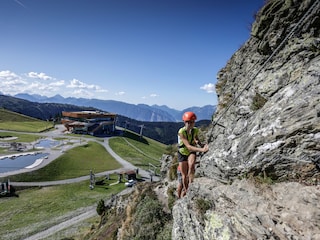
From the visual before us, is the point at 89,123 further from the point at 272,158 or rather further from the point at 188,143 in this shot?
the point at 272,158

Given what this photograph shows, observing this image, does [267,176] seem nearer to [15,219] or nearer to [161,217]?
[161,217]

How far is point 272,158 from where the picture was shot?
9.04m

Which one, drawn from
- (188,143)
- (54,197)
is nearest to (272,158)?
(188,143)

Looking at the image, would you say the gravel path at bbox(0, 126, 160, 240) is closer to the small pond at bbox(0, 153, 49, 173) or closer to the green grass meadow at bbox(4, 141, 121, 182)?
the green grass meadow at bbox(4, 141, 121, 182)

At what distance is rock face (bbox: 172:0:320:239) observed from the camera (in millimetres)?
7559

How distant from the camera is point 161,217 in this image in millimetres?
17172

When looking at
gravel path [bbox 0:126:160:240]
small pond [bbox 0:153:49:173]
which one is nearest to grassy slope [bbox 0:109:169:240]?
gravel path [bbox 0:126:160:240]

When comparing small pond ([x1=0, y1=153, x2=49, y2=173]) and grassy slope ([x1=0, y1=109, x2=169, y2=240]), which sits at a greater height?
small pond ([x1=0, y1=153, x2=49, y2=173])

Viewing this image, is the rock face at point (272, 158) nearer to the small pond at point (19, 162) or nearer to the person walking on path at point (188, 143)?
the person walking on path at point (188, 143)

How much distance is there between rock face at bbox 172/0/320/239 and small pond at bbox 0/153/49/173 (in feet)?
271

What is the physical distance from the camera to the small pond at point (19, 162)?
79.5 m

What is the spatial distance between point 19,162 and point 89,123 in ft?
231

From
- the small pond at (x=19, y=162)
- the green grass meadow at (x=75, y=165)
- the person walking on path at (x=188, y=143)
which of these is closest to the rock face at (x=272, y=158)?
the person walking on path at (x=188, y=143)

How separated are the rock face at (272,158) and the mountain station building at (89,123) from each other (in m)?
146
